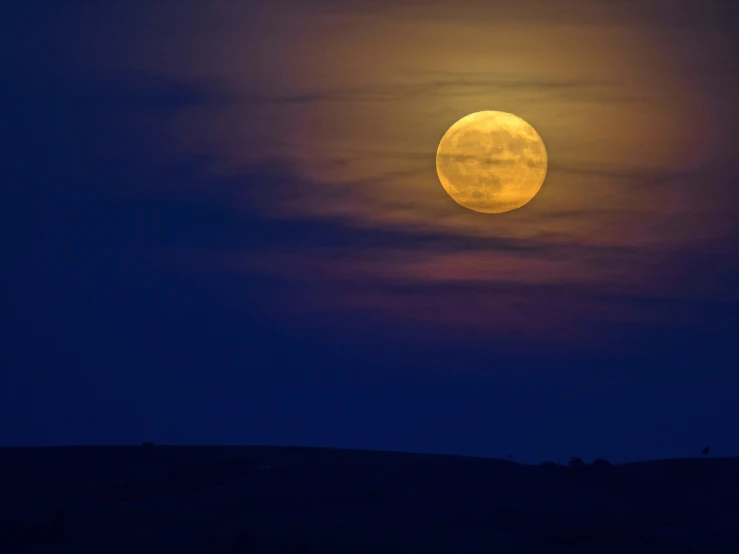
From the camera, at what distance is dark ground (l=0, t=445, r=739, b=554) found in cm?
3831

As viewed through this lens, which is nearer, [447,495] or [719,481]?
[447,495]

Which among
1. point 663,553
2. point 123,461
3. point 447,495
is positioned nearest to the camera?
point 663,553

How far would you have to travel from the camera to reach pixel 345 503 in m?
48.3

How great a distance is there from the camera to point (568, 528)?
4478cm

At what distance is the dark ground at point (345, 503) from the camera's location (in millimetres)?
38312

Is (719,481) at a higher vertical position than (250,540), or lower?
higher

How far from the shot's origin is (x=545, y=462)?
205 ft

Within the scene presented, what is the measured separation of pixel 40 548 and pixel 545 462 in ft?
106

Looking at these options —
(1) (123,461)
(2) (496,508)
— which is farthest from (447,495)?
(1) (123,461)

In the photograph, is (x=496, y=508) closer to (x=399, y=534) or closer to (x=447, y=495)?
(x=447, y=495)

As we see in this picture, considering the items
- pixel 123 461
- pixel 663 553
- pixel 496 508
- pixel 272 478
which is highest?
pixel 123 461

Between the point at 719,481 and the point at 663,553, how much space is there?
16590 mm

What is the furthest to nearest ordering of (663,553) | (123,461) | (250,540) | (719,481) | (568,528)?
1. (123,461)
2. (719,481)
3. (568,528)
4. (663,553)
5. (250,540)

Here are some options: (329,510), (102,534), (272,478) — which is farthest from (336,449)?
(102,534)
